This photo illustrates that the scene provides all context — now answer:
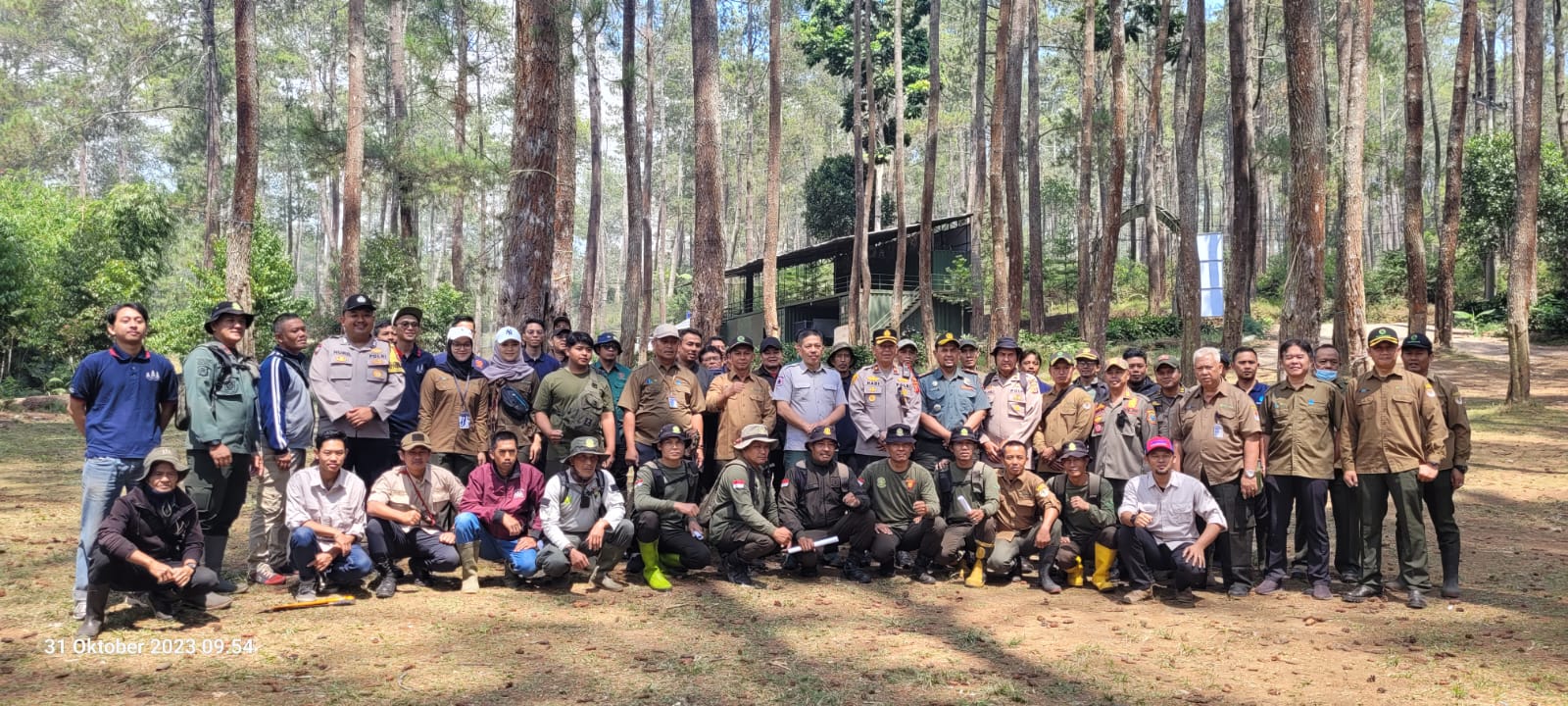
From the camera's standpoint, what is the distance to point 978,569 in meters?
7.10

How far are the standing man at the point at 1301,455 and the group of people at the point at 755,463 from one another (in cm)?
2

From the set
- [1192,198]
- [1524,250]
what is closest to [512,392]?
[1192,198]

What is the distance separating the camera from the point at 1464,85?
17.4 m

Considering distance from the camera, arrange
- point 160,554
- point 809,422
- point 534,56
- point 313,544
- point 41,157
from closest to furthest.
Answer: point 160,554, point 313,544, point 809,422, point 534,56, point 41,157

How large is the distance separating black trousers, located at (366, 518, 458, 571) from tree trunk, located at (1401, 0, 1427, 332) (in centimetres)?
1429

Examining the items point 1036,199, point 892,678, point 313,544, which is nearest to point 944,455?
point 892,678

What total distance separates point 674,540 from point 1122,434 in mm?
3327

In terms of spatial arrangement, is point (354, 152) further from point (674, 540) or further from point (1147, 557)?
point (1147, 557)

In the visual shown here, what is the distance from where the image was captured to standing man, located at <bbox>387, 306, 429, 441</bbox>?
22.7ft

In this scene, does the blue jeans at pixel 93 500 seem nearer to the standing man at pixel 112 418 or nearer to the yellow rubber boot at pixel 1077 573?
the standing man at pixel 112 418

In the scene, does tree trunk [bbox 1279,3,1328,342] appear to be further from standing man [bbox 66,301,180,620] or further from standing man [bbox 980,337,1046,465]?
standing man [bbox 66,301,180,620]

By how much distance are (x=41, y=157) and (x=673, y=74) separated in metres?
26.7

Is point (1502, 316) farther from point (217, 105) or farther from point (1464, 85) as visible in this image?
point (217, 105)

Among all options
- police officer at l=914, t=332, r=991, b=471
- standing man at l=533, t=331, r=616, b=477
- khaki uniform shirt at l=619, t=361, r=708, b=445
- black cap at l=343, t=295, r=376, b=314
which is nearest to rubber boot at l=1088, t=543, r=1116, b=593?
police officer at l=914, t=332, r=991, b=471
